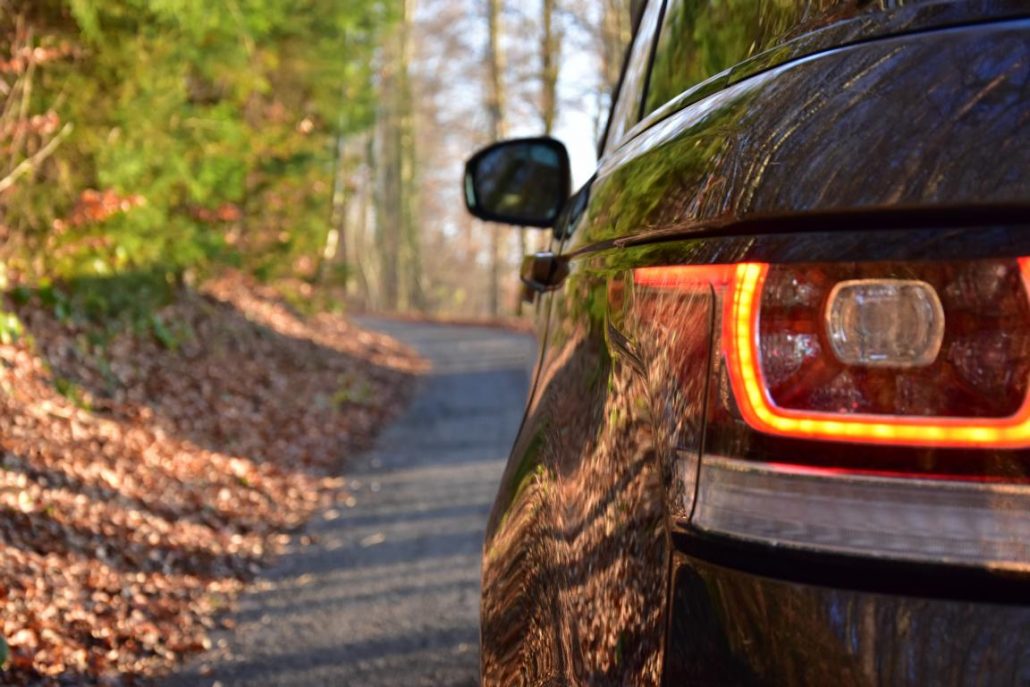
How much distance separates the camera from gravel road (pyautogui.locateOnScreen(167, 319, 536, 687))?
4.59m

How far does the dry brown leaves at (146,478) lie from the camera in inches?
191

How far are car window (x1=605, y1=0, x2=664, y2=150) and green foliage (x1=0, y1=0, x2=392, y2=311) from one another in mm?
6522

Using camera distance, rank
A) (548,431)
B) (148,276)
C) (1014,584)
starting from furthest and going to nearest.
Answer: (148,276)
(548,431)
(1014,584)

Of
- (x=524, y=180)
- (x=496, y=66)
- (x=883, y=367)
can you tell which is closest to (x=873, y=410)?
(x=883, y=367)

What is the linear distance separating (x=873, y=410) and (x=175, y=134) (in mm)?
9786

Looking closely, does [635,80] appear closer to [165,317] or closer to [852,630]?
[852,630]

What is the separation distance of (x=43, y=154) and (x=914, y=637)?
27.6 ft

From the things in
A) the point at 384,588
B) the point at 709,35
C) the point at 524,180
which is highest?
the point at 709,35

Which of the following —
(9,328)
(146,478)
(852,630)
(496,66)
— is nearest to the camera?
(852,630)

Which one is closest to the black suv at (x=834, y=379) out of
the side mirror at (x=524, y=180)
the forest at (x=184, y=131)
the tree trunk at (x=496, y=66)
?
the side mirror at (x=524, y=180)

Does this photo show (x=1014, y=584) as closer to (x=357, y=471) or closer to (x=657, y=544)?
(x=657, y=544)

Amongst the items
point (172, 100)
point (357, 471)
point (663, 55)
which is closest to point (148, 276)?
point (172, 100)

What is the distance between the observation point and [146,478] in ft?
23.8

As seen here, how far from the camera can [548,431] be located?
1.94 m
